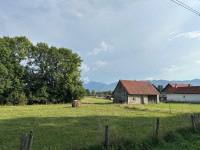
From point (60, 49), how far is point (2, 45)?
12.3 m

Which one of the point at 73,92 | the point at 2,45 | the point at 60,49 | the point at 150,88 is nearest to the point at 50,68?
the point at 60,49

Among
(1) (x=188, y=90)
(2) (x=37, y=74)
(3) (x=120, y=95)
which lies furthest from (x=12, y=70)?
(1) (x=188, y=90)

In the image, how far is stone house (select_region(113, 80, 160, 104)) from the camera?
33.3m

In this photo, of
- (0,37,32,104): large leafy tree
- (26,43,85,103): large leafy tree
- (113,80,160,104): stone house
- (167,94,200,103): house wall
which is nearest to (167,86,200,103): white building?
(167,94,200,103): house wall

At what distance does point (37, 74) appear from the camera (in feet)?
109

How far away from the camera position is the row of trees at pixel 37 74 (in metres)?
28.6

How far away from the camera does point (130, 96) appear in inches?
1307

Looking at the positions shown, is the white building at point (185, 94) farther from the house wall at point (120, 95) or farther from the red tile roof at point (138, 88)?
the house wall at point (120, 95)

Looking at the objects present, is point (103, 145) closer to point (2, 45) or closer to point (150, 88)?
point (2, 45)

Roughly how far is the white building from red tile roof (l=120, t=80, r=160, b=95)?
457 inches

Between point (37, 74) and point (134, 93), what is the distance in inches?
917

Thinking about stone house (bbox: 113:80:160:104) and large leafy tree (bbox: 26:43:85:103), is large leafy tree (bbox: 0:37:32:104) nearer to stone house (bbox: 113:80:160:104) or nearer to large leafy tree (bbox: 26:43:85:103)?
large leafy tree (bbox: 26:43:85:103)

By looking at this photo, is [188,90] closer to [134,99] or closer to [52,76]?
[134,99]

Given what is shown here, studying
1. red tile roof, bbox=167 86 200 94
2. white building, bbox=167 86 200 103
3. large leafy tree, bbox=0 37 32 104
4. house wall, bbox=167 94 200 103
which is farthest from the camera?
red tile roof, bbox=167 86 200 94
